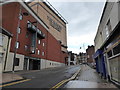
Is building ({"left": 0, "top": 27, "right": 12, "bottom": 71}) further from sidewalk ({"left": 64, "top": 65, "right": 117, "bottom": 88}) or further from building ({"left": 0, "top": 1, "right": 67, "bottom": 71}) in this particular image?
sidewalk ({"left": 64, "top": 65, "right": 117, "bottom": 88})

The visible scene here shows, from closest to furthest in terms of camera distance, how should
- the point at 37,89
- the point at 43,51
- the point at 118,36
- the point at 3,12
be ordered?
the point at 37,89 < the point at 118,36 < the point at 3,12 < the point at 43,51

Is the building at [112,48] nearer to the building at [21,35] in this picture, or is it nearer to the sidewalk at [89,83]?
the sidewalk at [89,83]

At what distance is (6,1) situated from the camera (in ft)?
78.9

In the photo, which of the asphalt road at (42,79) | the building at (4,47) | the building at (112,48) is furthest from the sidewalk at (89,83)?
the building at (4,47)

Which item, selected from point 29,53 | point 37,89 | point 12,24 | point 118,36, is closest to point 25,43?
point 29,53

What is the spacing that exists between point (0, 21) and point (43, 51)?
17055 millimetres

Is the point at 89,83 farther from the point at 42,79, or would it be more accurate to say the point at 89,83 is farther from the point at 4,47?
the point at 4,47

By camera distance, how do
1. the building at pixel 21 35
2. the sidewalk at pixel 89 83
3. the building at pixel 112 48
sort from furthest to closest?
the building at pixel 21 35 < the sidewalk at pixel 89 83 < the building at pixel 112 48

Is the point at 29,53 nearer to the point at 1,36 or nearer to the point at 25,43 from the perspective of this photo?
the point at 25,43

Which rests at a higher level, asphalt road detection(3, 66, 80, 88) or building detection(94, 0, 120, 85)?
building detection(94, 0, 120, 85)

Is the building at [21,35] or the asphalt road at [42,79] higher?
the building at [21,35]

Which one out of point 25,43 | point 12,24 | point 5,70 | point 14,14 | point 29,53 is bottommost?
point 5,70

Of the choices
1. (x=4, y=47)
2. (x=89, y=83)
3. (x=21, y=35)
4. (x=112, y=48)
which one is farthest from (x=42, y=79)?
(x=21, y=35)

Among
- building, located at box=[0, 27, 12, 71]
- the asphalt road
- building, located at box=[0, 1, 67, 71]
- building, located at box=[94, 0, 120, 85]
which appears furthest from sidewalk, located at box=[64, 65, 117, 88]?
building, located at box=[0, 27, 12, 71]
